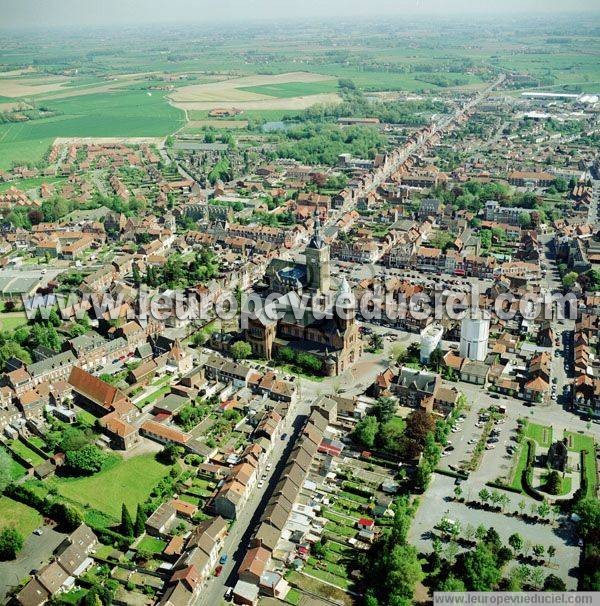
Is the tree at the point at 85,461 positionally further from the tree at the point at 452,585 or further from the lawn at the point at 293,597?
the tree at the point at 452,585

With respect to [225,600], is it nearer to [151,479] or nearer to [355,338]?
[151,479]

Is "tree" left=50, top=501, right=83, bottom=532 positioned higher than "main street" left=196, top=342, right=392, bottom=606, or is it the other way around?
"tree" left=50, top=501, right=83, bottom=532

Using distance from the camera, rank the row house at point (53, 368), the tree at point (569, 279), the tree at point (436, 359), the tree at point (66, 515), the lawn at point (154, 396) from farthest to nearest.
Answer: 1. the tree at point (569, 279)
2. the tree at point (436, 359)
3. the row house at point (53, 368)
4. the lawn at point (154, 396)
5. the tree at point (66, 515)

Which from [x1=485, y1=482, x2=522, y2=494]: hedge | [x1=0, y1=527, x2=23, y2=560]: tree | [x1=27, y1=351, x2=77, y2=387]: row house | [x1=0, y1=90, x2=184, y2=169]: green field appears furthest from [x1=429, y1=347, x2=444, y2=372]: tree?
[x1=0, y1=90, x2=184, y2=169]: green field

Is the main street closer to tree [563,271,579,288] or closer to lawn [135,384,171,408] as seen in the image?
lawn [135,384,171,408]

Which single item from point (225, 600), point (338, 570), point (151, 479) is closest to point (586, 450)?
point (338, 570)

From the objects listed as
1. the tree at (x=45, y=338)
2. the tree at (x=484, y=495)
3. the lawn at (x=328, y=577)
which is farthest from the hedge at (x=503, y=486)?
the tree at (x=45, y=338)

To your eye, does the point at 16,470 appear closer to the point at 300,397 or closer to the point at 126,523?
the point at 126,523
